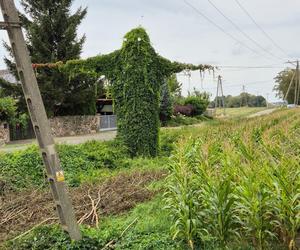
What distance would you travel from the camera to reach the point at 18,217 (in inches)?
275

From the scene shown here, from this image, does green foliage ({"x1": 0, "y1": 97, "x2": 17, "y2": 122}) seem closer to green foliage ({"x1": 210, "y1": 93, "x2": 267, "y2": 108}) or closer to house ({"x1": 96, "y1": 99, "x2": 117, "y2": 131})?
house ({"x1": 96, "y1": 99, "x2": 117, "y2": 131})

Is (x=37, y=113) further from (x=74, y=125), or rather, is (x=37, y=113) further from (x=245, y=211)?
(x=74, y=125)

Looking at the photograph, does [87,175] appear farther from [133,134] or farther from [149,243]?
[149,243]

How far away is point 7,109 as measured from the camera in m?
26.7

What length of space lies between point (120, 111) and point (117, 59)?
1.93 metres

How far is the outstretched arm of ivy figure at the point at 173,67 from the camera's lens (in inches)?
593

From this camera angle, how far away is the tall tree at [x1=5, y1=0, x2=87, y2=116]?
30.4 meters

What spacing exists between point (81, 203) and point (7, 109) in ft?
69.1

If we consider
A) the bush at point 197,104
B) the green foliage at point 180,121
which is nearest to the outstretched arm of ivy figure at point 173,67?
the green foliage at point 180,121

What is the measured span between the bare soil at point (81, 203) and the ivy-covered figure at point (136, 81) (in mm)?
5818

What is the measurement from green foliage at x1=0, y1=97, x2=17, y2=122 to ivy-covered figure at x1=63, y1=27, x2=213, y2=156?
1247 centimetres

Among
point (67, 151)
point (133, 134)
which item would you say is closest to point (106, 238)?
point (67, 151)

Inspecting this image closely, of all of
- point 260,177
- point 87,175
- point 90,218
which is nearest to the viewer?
point 260,177

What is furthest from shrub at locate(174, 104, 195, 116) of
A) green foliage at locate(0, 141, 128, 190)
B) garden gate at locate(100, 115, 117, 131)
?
green foliage at locate(0, 141, 128, 190)
